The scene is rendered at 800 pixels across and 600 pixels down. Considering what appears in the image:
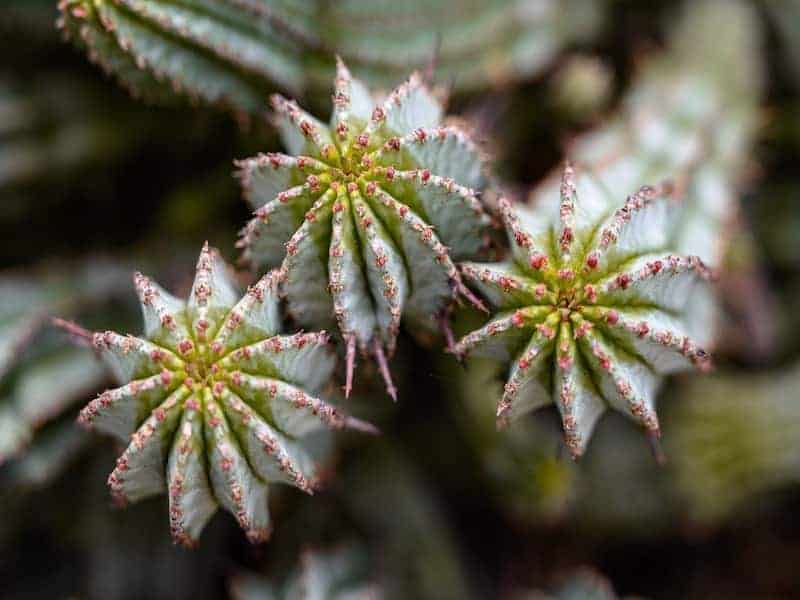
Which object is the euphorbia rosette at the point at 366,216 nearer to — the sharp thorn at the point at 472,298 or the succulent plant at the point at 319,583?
the sharp thorn at the point at 472,298

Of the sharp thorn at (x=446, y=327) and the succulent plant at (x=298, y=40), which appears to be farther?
the succulent plant at (x=298, y=40)

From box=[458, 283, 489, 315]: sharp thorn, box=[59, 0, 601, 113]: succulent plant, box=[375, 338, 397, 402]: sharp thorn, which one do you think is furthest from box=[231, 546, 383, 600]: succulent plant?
box=[59, 0, 601, 113]: succulent plant

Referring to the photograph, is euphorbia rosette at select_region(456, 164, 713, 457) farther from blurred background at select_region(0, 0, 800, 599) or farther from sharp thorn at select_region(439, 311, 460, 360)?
blurred background at select_region(0, 0, 800, 599)

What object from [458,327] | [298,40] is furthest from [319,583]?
[298,40]

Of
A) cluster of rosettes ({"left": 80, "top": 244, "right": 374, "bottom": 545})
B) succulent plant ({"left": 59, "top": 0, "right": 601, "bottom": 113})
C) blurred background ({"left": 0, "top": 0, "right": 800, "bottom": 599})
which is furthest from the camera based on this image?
blurred background ({"left": 0, "top": 0, "right": 800, "bottom": 599})

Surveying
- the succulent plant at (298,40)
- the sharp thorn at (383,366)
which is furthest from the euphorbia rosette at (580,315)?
the succulent plant at (298,40)

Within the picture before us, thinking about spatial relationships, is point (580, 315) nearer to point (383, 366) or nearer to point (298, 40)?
point (383, 366)
